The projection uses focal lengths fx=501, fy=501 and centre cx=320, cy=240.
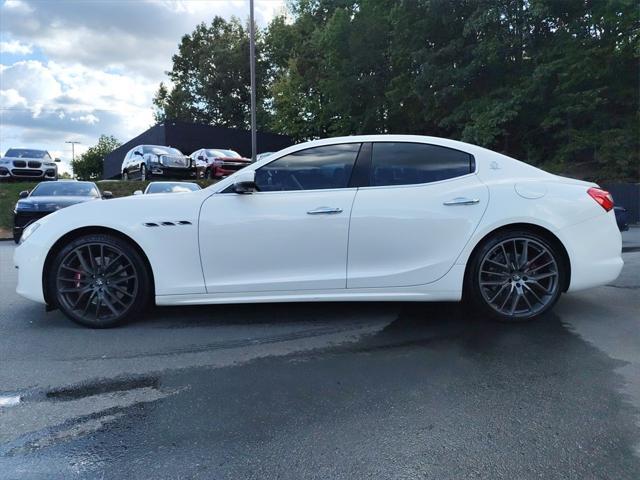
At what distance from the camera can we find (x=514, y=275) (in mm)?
4199

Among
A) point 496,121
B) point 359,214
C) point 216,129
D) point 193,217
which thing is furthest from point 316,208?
point 216,129

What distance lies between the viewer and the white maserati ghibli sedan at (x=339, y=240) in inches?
161

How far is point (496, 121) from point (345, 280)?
20.6m

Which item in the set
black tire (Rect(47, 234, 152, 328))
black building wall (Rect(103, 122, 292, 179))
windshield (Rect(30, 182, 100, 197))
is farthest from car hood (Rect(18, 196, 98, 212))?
black building wall (Rect(103, 122, 292, 179))

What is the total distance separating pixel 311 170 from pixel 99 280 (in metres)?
2.01

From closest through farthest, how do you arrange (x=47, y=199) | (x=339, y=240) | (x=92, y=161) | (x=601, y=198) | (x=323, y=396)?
1. (x=323, y=396)
2. (x=339, y=240)
3. (x=601, y=198)
4. (x=47, y=199)
5. (x=92, y=161)

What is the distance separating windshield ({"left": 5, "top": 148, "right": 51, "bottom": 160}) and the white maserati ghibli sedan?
17799 millimetres

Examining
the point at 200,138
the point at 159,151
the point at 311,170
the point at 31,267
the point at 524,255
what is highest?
the point at 200,138

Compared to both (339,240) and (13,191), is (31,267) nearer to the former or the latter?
(339,240)

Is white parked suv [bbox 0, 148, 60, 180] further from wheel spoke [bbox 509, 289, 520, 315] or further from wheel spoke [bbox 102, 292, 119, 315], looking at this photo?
wheel spoke [bbox 509, 289, 520, 315]

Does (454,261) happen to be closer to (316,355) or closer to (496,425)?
(316,355)

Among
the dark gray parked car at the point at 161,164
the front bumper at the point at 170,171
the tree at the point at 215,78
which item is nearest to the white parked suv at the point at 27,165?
the dark gray parked car at the point at 161,164

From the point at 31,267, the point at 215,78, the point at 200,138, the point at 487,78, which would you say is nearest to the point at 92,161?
the point at 215,78

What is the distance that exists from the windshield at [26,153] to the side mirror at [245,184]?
18.7 metres
